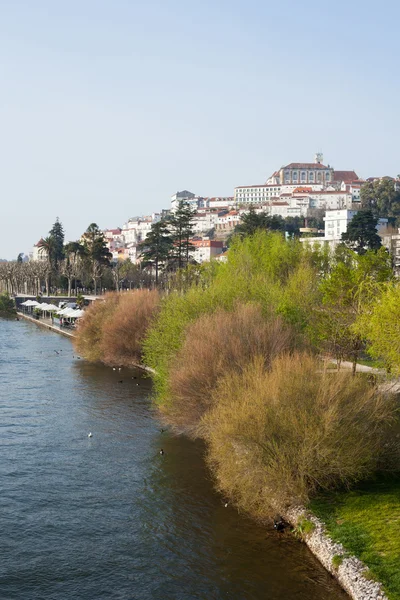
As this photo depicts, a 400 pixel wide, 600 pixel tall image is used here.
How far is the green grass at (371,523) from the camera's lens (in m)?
18.9

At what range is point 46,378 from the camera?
2058 inches

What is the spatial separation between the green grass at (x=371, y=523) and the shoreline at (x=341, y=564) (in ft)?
0.65

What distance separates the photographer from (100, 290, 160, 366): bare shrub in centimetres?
5519

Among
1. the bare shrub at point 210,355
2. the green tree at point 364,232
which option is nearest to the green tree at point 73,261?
the green tree at point 364,232

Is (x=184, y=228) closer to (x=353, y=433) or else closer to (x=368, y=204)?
(x=353, y=433)

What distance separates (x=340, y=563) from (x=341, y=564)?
2.0 inches

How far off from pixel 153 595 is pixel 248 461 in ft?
19.5

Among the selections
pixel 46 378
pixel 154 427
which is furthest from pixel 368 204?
pixel 154 427

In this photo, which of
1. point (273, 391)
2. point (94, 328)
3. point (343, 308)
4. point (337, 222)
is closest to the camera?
point (273, 391)

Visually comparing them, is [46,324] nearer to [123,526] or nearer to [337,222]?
[337,222]

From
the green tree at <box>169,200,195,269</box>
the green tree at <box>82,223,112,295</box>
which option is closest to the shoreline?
the green tree at <box>169,200,195,269</box>

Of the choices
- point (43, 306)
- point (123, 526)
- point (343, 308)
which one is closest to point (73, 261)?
point (43, 306)

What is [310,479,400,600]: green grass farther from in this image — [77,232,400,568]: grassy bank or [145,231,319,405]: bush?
[145,231,319,405]: bush

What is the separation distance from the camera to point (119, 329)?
184ft
